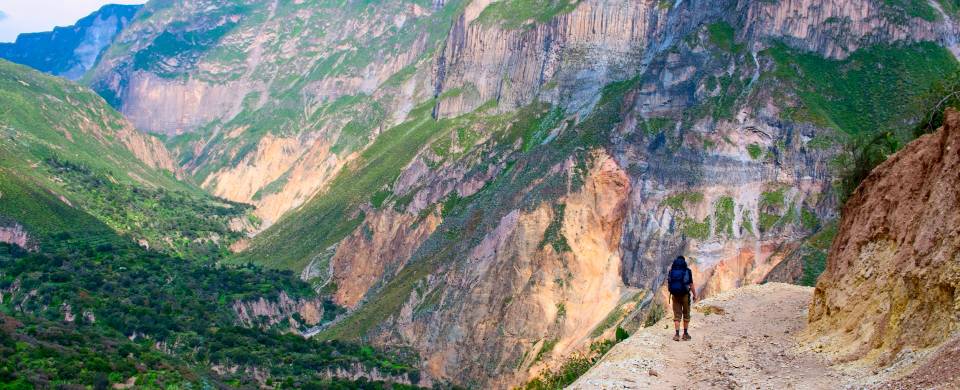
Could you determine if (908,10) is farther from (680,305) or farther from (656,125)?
(680,305)

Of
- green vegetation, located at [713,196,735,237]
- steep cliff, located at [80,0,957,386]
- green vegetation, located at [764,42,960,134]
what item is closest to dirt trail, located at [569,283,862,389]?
steep cliff, located at [80,0,957,386]

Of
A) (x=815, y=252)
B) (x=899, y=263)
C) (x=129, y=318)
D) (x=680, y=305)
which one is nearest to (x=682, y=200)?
(x=815, y=252)

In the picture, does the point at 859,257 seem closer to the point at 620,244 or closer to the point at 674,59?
the point at 620,244

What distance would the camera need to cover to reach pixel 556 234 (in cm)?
11844

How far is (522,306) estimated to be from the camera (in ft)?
378

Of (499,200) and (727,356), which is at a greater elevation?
(499,200)

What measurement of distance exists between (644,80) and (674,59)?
399 centimetres

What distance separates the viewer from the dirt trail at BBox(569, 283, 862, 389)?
27531 millimetres

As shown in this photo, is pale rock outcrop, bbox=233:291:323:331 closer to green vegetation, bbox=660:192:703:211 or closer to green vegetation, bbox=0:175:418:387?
green vegetation, bbox=0:175:418:387

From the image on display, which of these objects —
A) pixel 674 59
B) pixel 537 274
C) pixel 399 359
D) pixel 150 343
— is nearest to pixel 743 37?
pixel 674 59

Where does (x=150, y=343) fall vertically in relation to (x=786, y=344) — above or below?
below

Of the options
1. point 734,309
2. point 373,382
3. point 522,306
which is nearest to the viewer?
point 734,309

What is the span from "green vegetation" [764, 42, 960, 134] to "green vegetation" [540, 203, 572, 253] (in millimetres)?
26046

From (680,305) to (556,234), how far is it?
85218 mm
